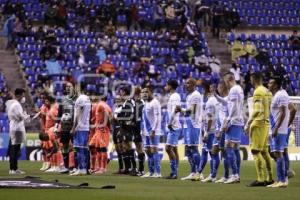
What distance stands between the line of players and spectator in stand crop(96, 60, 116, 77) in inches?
475

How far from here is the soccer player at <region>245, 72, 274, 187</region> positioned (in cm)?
1720

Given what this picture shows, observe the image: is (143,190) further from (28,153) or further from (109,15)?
(109,15)

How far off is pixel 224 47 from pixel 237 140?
26056 mm

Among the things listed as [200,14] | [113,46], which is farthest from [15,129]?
[200,14]

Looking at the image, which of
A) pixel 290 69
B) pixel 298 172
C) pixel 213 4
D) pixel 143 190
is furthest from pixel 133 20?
pixel 143 190

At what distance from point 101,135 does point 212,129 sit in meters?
4.69

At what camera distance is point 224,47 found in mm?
44125

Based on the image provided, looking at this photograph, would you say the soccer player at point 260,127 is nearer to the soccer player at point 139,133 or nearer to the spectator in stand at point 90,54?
the soccer player at point 139,133

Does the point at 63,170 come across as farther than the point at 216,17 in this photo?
No

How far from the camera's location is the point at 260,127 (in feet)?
56.6

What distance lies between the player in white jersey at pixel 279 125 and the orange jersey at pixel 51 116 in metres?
9.27

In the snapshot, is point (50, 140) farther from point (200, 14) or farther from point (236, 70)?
point (200, 14)

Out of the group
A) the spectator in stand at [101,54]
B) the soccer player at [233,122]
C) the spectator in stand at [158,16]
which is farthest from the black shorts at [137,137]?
the spectator in stand at [158,16]

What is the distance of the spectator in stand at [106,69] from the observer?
3743 cm
